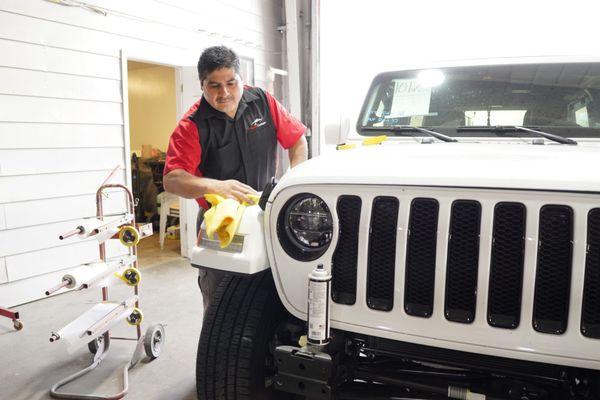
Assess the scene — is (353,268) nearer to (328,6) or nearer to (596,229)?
→ (596,229)

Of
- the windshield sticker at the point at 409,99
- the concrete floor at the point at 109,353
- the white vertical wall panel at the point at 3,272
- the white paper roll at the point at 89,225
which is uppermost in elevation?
the windshield sticker at the point at 409,99

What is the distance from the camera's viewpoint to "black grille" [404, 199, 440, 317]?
1.37 metres

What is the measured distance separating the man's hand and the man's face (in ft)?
1.90

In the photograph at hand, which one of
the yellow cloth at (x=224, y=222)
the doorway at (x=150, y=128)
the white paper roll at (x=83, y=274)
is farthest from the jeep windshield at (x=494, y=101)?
the doorway at (x=150, y=128)

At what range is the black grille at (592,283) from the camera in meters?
1.23

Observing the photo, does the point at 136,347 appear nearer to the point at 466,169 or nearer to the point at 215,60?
the point at 215,60

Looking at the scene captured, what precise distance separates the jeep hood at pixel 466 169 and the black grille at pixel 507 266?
0.08 m

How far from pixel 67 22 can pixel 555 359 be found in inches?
182

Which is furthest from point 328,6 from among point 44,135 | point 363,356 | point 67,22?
point 363,356

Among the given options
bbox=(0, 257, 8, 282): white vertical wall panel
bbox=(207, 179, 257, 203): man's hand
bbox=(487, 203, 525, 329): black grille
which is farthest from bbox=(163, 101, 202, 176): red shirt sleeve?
bbox=(0, 257, 8, 282): white vertical wall panel

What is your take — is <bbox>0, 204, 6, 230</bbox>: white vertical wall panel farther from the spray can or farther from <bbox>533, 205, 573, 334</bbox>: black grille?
<bbox>533, 205, 573, 334</bbox>: black grille

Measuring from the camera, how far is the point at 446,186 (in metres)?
1.32

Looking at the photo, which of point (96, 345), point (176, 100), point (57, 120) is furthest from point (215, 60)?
point (176, 100)

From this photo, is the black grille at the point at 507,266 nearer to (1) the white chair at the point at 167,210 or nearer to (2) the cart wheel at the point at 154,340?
(2) the cart wheel at the point at 154,340
